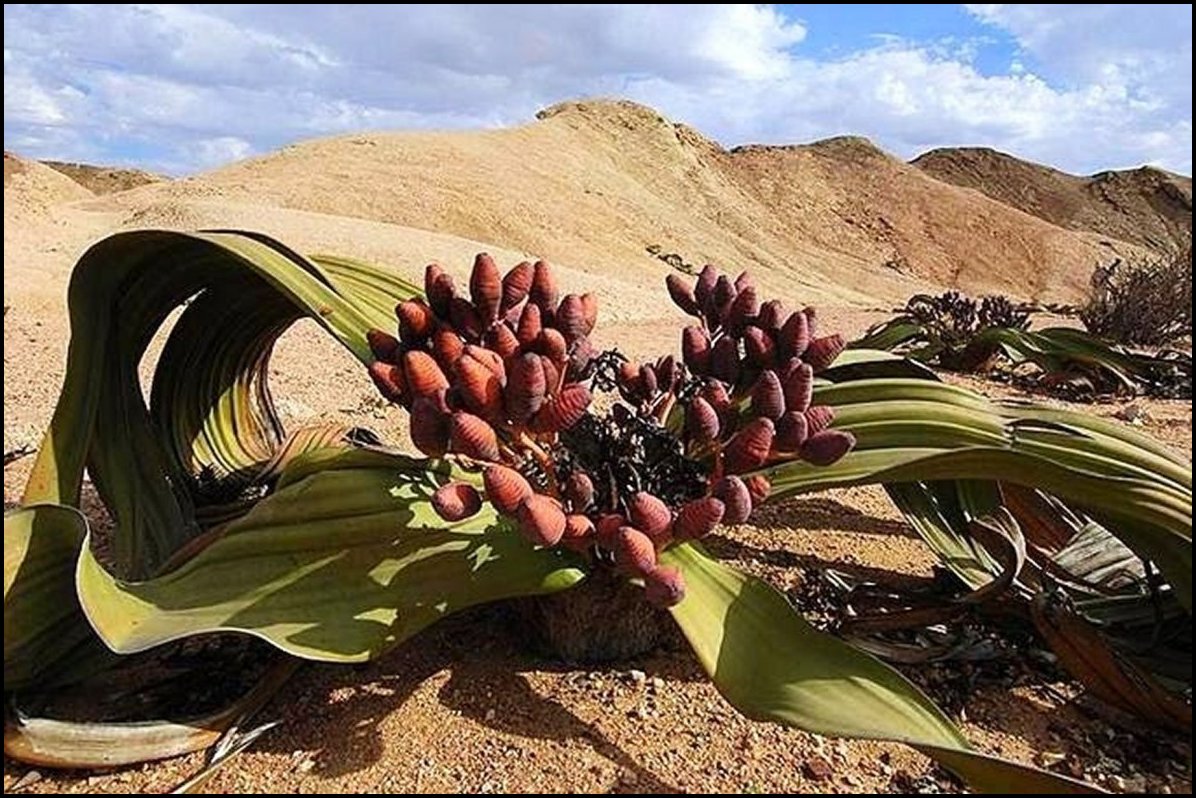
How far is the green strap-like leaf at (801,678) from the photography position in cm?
68

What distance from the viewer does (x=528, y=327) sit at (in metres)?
0.87

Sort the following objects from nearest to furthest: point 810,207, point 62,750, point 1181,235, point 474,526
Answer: point 62,750 → point 474,526 → point 810,207 → point 1181,235

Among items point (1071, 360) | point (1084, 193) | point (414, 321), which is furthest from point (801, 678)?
point (1084, 193)

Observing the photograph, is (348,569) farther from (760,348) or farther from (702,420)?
(760,348)

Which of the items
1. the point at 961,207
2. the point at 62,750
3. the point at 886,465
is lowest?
the point at 62,750

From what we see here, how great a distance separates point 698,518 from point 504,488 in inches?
6.3

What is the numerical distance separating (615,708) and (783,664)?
180mm

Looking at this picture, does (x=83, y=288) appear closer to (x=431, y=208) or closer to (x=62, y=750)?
(x=62, y=750)

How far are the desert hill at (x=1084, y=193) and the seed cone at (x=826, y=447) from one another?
22.1 m

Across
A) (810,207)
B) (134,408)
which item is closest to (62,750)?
(134,408)

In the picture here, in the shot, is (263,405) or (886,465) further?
(263,405)

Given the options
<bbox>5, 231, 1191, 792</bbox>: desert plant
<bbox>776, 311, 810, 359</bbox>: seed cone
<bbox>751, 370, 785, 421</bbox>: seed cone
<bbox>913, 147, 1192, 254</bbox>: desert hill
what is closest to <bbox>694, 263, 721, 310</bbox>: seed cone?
<bbox>5, 231, 1191, 792</bbox>: desert plant

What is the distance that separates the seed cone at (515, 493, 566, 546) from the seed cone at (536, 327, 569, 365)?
141 millimetres

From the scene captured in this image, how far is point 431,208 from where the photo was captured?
1089cm
